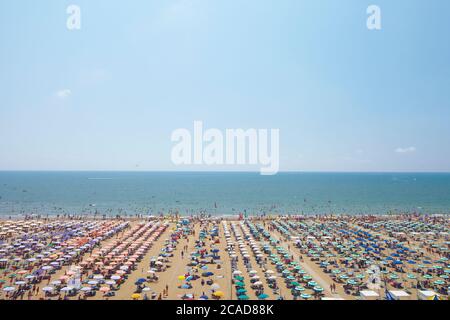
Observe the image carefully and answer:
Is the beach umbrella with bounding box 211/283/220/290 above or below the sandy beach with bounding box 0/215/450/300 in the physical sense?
above

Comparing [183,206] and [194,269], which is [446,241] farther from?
A: [183,206]

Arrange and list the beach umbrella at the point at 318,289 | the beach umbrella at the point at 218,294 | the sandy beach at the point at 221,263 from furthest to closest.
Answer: the sandy beach at the point at 221,263 < the beach umbrella at the point at 318,289 < the beach umbrella at the point at 218,294

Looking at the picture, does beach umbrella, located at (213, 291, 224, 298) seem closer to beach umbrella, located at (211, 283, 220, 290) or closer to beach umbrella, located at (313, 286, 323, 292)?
beach umbrella, located at (211, 283, 220, 290)

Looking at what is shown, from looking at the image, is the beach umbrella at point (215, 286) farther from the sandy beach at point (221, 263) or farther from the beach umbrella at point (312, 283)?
the beach umbrella at point (312, 283)

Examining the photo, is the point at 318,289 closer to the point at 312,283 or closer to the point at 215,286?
the point at 312,283

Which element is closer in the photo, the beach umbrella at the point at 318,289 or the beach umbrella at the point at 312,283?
the beach umbrella at the point at 318,289

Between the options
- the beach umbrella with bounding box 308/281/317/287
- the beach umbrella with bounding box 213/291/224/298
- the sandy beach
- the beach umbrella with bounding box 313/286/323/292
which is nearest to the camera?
the beach umbrella with bounding box 213/291/224/298

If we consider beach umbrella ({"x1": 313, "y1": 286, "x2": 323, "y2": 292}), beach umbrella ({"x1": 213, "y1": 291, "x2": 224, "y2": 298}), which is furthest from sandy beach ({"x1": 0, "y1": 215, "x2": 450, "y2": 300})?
beach umbrella ({"x1": 313, "y1": 286, "x2": 323, "y2": 292})

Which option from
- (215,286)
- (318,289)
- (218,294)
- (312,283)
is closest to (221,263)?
(215,286)

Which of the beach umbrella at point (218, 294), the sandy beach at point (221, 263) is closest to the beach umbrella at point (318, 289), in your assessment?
the sandy beach at point (221, 263)
